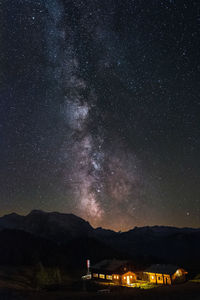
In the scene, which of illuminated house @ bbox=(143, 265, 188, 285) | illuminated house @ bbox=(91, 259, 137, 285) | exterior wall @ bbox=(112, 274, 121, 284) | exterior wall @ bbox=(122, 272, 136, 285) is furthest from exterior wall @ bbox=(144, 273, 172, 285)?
exterior wall @ bbox=(112, 274, 121, 284)

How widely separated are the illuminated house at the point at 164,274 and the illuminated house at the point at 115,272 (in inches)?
142

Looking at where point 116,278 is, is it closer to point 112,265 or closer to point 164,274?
point 112,265

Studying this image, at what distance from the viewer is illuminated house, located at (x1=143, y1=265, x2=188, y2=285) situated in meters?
51.9

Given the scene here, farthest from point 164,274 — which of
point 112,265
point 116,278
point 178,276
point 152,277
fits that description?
point 112,265

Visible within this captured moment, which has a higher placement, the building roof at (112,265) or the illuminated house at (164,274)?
the building roof at (112,265)

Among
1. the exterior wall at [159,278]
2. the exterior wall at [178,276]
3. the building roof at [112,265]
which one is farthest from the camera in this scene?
the building roof at [112,265]

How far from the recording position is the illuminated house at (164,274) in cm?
5192

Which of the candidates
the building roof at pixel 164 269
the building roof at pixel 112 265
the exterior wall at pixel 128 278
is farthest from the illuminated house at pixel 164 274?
the building roof at pixel 112 265

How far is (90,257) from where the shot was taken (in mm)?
132125

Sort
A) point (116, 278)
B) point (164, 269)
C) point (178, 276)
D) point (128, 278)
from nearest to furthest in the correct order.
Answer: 1. point (178, 276)
2. point (164, 269)
3. point (128, 278)
4. point (116, 278)

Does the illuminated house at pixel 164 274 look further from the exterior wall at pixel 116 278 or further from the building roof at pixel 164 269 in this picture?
the exterior wall at pixel 116 278

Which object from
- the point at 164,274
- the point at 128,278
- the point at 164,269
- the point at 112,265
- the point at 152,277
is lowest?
the point at 128,278

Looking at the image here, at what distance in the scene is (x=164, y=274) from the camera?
5241 cm

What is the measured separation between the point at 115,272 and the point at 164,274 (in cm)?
1202
